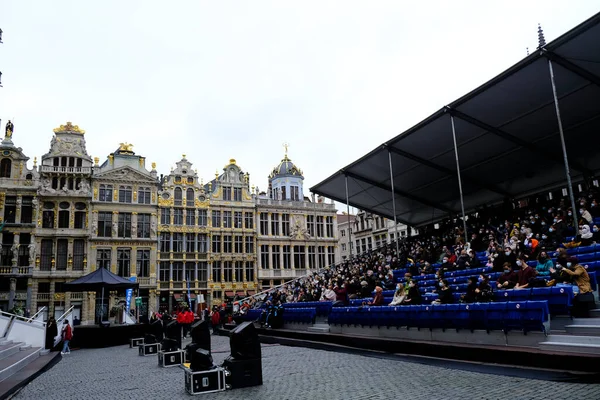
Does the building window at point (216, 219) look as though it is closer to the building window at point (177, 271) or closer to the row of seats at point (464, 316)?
the building window at point (177, 271)

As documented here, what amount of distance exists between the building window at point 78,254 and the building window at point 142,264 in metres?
4.87

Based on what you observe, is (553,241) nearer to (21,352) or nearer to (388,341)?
(388,341)

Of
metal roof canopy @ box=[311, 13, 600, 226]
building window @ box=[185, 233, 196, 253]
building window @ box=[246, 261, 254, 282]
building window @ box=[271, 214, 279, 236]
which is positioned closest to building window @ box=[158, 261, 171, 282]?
building window @ box=[185, 233, 196, 253]

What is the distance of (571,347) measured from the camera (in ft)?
29.2

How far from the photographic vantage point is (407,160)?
25.4m

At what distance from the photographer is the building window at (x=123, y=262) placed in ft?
141

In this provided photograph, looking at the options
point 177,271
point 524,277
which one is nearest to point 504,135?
point 524,277

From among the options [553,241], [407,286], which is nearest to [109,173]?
[407,286]

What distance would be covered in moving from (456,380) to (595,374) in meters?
2.28

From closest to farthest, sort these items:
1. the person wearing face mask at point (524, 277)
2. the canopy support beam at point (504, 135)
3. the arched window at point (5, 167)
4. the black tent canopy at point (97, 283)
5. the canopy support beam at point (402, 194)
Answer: the person wearing face mask at point (524, 277)
the canopy support beam at point (504, 135)
the black tent canopy at point (97, 283)
the canopy support beam at point (402, 194)
the arched window at point (5, 167)

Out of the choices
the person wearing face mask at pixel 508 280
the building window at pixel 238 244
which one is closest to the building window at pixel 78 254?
the building window at pixel 238 244

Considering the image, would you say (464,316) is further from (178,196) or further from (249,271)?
(178,196)

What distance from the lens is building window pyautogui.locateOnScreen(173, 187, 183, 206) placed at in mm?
46281

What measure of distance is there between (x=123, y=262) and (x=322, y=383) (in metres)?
38.4
